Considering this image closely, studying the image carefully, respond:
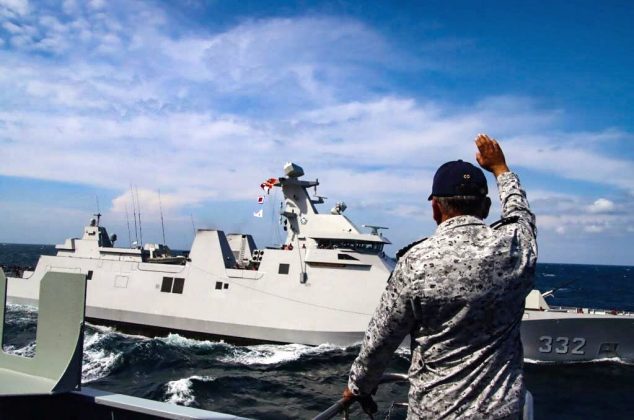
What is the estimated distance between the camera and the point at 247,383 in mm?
12562

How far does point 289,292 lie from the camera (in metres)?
16.3

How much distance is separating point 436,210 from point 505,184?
1.39ft

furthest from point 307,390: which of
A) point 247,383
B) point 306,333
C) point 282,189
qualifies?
point 282,189

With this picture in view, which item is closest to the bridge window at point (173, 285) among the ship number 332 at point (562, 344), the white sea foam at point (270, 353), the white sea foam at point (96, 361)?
the white sea foam at point (96, 361)

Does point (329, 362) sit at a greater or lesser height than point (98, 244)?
lesser

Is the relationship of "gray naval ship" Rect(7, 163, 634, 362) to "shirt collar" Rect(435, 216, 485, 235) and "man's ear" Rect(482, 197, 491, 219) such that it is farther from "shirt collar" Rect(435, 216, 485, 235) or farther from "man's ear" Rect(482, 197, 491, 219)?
"shirt collar" Rect(435, 216, 485, 235)

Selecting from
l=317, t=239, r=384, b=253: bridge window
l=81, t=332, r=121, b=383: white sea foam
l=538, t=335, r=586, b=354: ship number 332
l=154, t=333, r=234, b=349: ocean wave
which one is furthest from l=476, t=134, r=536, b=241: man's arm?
l=154, t=333, r=234, b=349: ocean wave

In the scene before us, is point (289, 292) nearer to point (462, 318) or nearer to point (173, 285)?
point (173, 285)

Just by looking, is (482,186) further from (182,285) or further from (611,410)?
(182,285)

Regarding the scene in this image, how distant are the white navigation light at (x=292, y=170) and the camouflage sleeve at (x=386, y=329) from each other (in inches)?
685

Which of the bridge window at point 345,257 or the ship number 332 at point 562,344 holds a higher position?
the bridge window at point 345,257

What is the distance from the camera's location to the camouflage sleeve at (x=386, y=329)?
6.00 ft

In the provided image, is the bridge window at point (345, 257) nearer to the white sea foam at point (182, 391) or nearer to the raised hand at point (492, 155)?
the white sea foam at point (182, 391)

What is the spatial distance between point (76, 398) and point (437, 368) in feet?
8.63
